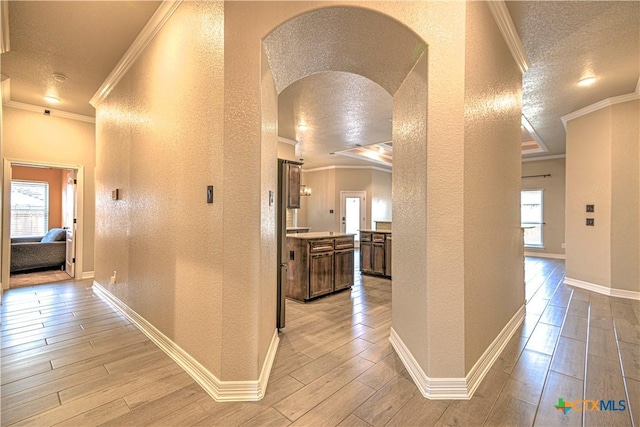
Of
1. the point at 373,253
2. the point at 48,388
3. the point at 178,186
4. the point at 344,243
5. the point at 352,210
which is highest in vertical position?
the point at 178,186

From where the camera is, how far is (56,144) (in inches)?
184

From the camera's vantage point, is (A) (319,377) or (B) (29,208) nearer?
(A) (319,377)

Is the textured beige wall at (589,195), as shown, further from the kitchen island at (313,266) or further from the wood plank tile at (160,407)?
the wood plank tile at (160,407)

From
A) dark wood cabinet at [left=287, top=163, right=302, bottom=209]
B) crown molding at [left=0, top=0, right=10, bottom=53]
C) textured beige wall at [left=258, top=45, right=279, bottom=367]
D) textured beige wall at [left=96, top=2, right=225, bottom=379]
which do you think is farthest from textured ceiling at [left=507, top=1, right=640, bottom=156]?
crown molding at [left=0, top=0, right=10, bottom=53]

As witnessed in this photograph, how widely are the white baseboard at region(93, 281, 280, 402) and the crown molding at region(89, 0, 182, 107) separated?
8.88 ft

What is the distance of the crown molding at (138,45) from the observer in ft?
7.70

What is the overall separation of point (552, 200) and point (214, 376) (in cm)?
916

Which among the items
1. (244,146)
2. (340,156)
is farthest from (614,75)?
(340,156)

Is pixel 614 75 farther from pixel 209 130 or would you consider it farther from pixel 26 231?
pixel 26 231

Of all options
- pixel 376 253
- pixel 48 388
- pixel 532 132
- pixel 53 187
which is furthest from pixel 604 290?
pixel 53 187

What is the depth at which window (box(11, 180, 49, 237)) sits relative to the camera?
7113 mm

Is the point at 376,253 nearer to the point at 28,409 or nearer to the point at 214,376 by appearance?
the point at 214,376

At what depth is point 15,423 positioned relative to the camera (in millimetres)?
1552

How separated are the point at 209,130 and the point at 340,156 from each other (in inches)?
256
